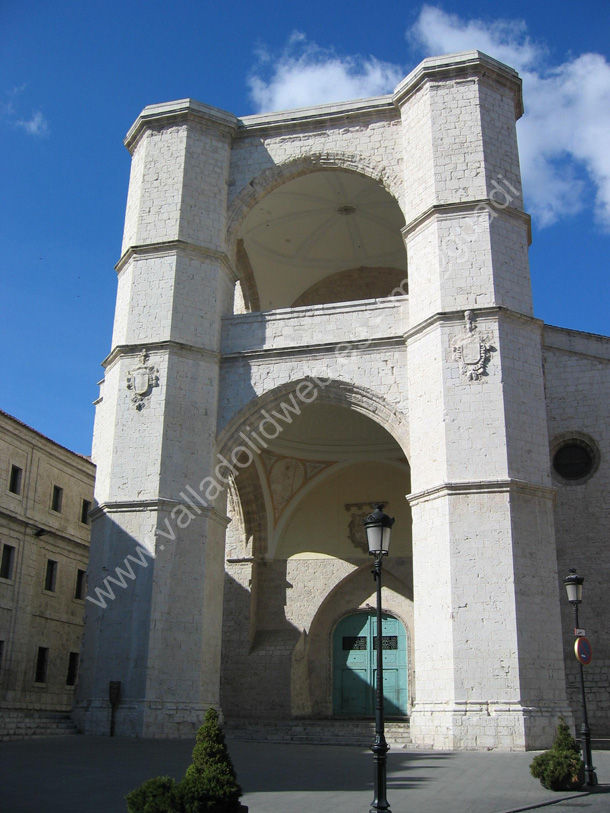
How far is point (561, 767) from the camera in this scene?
807 cm

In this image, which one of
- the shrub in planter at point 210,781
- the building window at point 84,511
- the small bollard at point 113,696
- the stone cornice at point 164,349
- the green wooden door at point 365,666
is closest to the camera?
the shrub in planter at point 210,781

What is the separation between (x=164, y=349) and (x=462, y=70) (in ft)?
25.6

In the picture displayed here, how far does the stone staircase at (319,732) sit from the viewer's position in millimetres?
14073

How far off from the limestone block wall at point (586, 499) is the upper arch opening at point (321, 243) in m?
5.22

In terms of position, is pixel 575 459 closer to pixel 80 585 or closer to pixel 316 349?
pixel 316 349

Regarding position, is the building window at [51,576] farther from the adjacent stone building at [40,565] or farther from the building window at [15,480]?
the building window at [15,480]

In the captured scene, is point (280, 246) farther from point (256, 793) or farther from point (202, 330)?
point (256, 793)

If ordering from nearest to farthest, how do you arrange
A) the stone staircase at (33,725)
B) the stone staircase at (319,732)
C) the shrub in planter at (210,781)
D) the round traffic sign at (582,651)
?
the shrub in planter at (210,781), the round traffic sign at (582,651), the stone staircase at (33,725), the stone staircase at (319,732)

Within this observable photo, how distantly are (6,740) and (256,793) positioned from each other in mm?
7288

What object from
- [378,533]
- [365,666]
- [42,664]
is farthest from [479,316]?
[42,664]

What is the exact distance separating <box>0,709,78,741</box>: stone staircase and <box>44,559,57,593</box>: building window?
22.0ft

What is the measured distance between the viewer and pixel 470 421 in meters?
13.9

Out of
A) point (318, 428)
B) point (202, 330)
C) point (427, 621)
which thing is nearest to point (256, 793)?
point (427, 621)

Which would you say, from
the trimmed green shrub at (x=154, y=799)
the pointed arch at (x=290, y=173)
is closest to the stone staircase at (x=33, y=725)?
the trimmed green shrub at (x=154, y=799)
